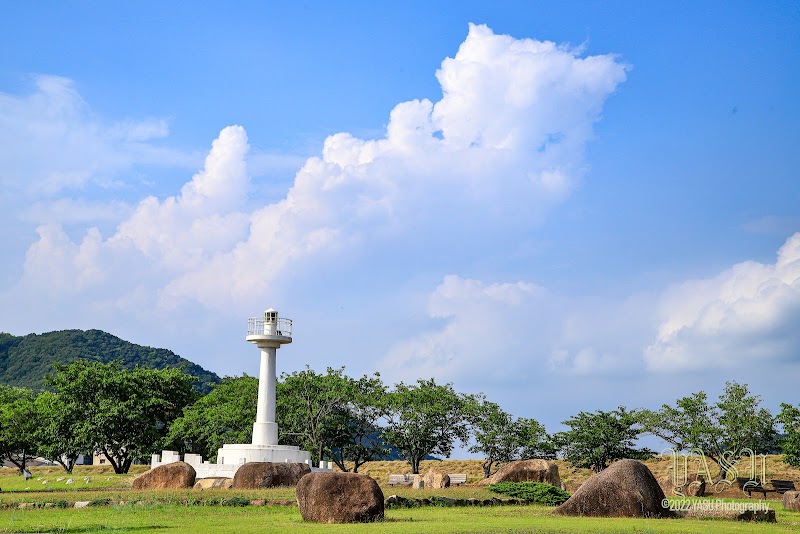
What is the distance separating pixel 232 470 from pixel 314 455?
1278cm

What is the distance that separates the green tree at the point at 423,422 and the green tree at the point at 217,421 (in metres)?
10.1

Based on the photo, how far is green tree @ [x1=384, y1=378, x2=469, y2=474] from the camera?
5866 cm

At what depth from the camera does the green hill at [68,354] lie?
131375mm

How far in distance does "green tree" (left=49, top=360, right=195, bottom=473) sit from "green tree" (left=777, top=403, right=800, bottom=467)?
4233cm

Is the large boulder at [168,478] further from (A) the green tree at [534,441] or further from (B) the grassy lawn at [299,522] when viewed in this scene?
(A) the green tree at [534,441]

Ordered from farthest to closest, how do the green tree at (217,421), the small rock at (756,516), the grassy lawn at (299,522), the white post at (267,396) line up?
the green tree at (217,421), the white post at (267,396), the small rock at (756,516), the grassy lawn at (299,522)

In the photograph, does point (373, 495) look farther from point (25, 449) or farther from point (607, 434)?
point (25, 449)

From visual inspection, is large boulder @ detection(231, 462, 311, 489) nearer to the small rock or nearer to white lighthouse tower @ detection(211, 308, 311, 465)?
white lighthouse tower @ detection(211, 308, 311, 465)

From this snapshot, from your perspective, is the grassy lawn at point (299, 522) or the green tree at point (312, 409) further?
the green tree at point (312, 409)

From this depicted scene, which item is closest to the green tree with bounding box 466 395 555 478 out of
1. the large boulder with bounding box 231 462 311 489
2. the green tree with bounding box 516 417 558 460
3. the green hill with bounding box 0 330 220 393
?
the green tree with bounding box 516 417 558 460

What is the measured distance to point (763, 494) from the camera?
39031mm

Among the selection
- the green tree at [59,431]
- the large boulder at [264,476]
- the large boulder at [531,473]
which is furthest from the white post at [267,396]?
the green tree at [59,431]

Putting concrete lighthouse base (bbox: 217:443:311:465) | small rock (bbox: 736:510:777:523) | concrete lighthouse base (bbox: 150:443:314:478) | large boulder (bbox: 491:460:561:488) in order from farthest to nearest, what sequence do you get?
concrete lighthouse base (bbox: 217:443:311:465) < concrete lighthouse base (bbox: 150:443:314:478) < large boulder (bbox: 491:460:561:488) < small rock (bbox: 736:510:777:523)

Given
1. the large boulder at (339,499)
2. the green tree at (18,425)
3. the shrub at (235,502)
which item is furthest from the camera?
the green tree at (18,425)
